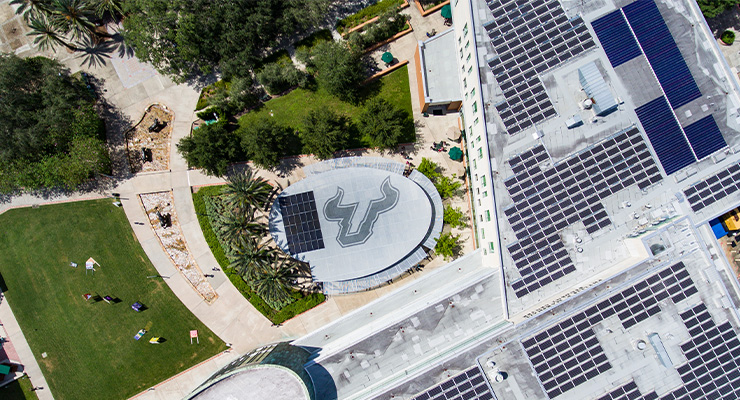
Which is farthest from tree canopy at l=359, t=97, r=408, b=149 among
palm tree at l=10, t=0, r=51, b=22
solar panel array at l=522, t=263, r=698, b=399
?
palm tree at l=10, t=0, r=51, b=22

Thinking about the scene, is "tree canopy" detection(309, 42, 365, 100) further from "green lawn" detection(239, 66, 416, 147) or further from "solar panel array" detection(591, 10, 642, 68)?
"solar panel array" detection(591, 10, 642, 68)

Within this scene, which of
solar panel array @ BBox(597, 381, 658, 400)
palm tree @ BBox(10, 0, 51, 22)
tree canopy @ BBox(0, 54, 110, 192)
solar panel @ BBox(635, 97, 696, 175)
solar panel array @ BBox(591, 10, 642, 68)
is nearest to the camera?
solar panel array @ BBox(597, 381, 658, 400)

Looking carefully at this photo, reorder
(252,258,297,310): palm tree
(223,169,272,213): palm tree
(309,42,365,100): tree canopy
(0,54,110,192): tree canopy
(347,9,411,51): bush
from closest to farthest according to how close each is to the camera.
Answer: (252,258,297,310): palm tree, (0,54,110,192): tree canopy, (223,169,272,213): palm tree, (309,42,365,100): tree canopy, (347,9,411,51): bush

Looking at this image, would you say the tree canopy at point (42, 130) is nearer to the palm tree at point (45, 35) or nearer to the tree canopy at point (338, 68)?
the palm tree at point (45, 35)

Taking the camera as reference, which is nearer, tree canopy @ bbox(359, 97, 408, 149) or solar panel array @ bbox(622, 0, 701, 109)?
solar panel array @ bbox(622, 0, 701, 109)

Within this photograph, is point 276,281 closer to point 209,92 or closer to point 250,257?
point 250,257

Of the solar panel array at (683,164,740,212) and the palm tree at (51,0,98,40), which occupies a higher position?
the palm tree at (51,0,98,40)

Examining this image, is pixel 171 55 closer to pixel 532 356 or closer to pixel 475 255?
pixel 475 255
